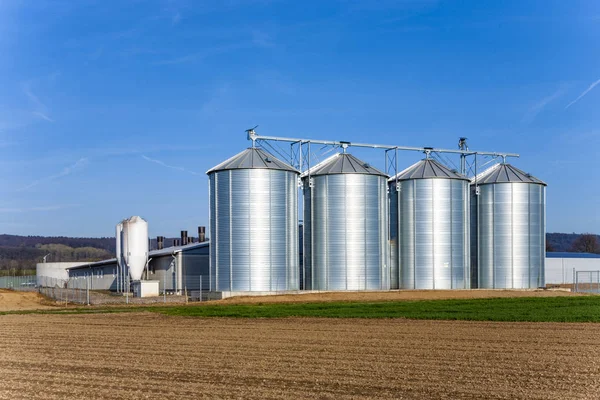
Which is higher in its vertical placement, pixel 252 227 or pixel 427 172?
pixel 427 172

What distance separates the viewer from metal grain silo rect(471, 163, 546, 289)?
224 ft

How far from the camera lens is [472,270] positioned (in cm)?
6988

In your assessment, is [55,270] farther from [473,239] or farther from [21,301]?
[473,239]

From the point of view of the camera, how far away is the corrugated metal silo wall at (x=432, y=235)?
6406 centimetres

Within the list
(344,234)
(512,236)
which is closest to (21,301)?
(344,234)

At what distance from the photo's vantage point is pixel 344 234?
59781 mm

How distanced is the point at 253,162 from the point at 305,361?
3698 cm

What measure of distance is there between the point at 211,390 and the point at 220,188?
135 ft

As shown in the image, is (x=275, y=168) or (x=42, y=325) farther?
(x=275, y=168)

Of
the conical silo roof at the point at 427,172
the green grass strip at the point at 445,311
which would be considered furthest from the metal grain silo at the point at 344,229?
the green grass strip at the point at 445,311

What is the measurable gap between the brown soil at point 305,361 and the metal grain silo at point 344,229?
25.2m

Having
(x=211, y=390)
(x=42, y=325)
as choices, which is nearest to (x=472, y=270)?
(x=42, y=325)

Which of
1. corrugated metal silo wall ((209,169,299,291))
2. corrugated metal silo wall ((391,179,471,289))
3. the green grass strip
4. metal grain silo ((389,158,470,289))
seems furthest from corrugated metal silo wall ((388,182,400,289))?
the green grass strip

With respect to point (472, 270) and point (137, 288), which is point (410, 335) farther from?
point (472, 270)
